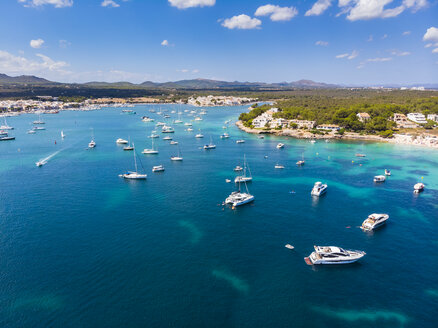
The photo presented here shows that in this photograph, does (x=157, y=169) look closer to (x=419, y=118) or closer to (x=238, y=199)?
(x=238, y=199)

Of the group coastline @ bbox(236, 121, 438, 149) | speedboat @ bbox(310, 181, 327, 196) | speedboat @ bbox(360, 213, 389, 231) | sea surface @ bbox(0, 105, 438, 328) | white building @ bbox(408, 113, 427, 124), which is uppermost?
white building @ bbox(408, 113, 427, 124)

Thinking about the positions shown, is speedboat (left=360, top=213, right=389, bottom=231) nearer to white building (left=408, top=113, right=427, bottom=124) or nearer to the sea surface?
the sea surface

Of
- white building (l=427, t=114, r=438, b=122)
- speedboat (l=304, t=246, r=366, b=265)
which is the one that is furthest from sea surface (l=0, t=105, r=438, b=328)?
white building (l=427, t=114, r=438, b=122)

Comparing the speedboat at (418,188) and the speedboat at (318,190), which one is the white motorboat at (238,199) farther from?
the speedboat at (418,188)

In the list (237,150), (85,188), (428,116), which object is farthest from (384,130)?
(85,188)

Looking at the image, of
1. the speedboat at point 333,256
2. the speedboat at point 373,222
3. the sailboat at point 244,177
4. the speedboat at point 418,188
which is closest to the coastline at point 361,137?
the speedboat at point 418,188

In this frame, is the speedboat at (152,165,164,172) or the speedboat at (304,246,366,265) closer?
the speedboat at (304,246,366,265)
